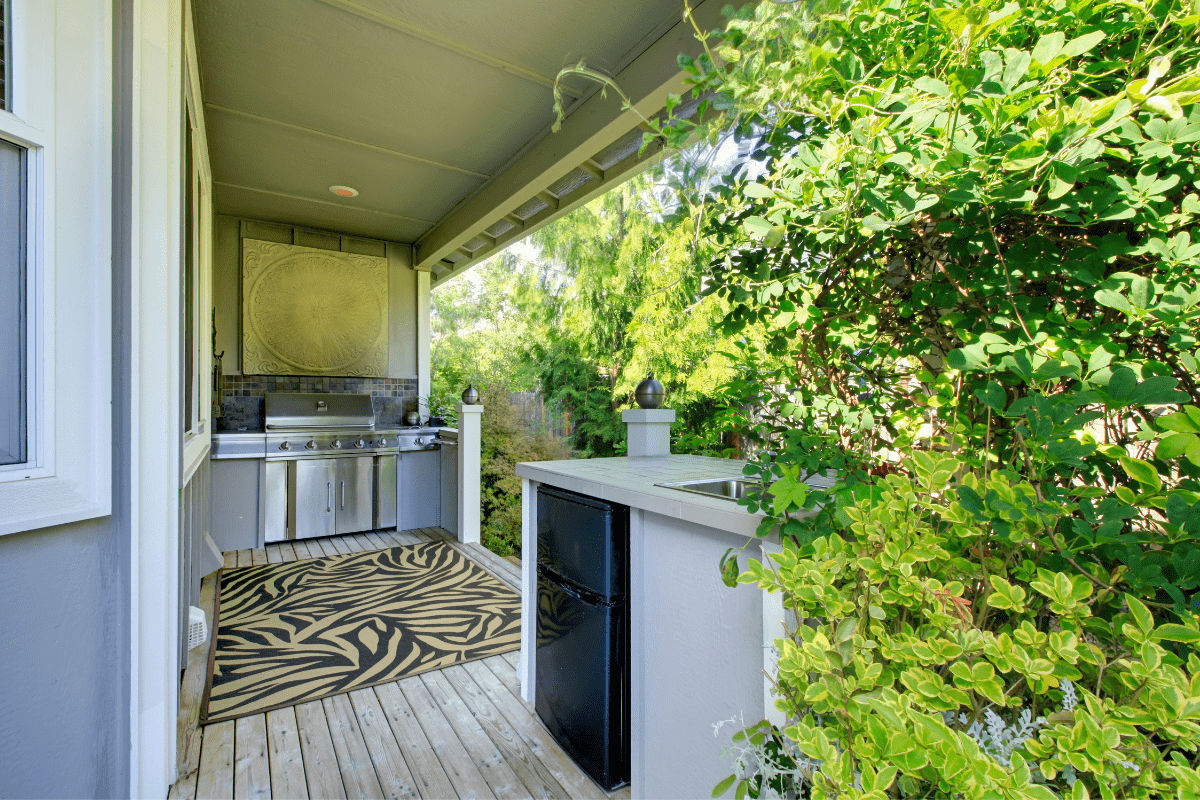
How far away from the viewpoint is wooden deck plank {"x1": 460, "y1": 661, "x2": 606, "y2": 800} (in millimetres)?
1823

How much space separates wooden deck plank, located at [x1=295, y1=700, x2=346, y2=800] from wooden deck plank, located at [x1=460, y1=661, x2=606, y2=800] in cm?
53

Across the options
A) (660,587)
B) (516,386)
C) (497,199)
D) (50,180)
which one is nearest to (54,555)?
(50,180)

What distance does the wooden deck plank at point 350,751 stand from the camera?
1805 millimetres

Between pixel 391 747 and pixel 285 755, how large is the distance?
35cm

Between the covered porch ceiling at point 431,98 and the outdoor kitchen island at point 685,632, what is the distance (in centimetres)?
153

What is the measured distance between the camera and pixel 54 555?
47.6 inches

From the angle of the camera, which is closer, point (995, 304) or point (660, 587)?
point (995, 304)

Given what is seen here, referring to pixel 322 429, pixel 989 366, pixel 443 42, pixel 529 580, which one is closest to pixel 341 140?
pixel 443 42

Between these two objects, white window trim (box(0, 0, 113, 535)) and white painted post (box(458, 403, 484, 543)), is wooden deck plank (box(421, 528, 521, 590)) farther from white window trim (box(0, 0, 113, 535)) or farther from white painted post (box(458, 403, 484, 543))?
white window trim (box(0, 0, 113, 535))

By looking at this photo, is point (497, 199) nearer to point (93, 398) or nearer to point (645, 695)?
point (93, 398)

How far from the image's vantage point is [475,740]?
2.06 metres

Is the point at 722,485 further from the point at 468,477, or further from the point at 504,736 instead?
the point at 468,477

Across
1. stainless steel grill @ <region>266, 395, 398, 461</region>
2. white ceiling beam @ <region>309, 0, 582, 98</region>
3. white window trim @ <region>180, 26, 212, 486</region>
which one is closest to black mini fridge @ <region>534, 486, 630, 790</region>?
white window trim @ <region>180, 26, 212, 486</region>

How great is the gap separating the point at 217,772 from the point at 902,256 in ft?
8.02
